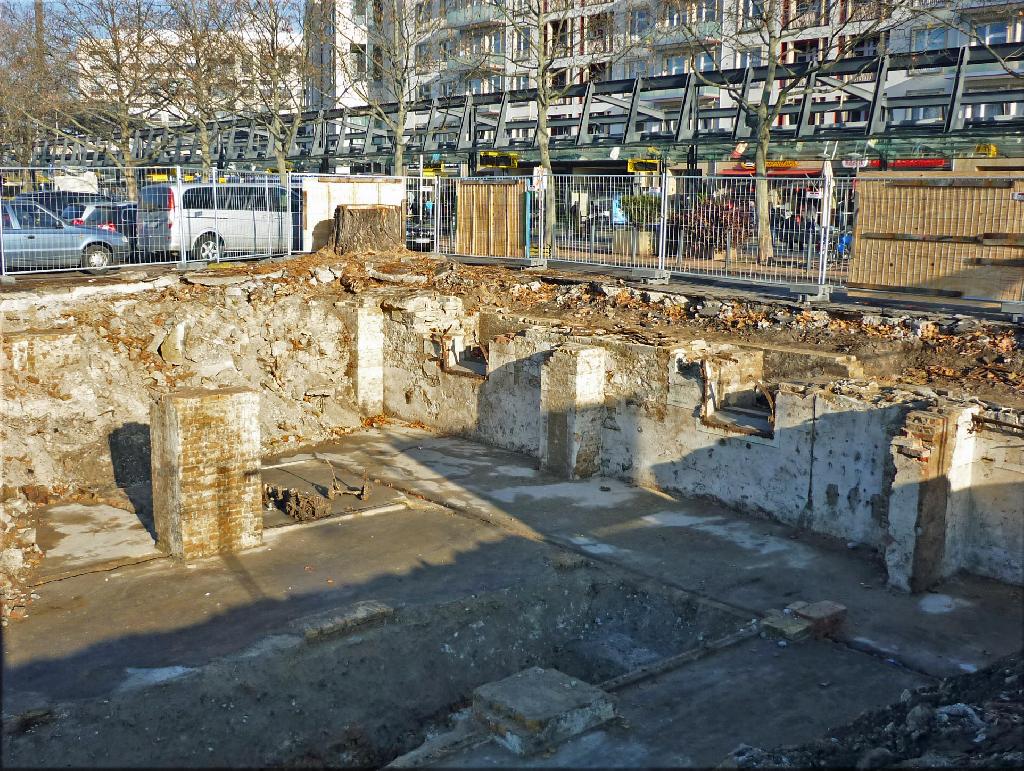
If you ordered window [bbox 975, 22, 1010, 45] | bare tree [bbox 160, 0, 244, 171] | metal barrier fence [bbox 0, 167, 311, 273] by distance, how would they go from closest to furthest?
1. metal barrier fence [bbox 0, 167, 311, 273]
2. bare tree [bbox 160, 0, 244, 171]
3. window [bbox 975, 22, 1010, 45]

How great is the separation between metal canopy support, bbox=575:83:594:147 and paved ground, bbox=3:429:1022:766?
13.7 metres

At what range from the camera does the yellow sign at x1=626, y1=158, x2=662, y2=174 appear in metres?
26.3

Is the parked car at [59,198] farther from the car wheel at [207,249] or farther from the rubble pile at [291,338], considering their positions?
the rubble pile at [291,338]

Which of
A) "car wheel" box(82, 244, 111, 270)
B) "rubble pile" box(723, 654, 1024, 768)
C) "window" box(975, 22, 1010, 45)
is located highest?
"window" box(975, 22, 1010, 45)

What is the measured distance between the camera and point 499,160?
90.0ft

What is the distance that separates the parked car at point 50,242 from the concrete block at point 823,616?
13.5 m

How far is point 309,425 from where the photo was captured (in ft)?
52.1

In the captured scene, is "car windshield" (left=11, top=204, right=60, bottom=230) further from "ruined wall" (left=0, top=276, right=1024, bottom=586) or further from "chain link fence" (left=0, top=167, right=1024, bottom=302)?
"ruined wall" (left=0, top=276, right=1024, bottom=586)

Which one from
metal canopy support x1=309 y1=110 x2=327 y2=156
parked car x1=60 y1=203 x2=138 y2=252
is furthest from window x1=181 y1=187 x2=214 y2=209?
metal canopy support x1=309 y1=110 x2=327 y2=156

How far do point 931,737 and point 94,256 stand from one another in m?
15.7

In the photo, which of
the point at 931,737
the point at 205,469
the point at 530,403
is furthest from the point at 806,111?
the point at 931,737

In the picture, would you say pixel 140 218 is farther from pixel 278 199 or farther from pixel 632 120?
pixel 632 120

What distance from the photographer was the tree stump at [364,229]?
19453mm

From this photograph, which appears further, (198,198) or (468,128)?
(468,128)
